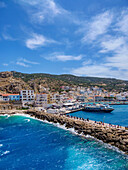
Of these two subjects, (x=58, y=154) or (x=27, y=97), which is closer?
(x=58, y=154)

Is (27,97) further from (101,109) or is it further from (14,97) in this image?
(101,109)

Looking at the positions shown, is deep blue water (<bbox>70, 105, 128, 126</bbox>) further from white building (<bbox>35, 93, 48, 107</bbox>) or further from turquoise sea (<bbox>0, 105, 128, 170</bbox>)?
white building (<bbox>35, 93, 48, 107</bbox>)

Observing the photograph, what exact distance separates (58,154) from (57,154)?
15 cm

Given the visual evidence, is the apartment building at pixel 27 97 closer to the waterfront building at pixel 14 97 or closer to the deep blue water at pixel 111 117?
the waterfront building at pixel 14 97

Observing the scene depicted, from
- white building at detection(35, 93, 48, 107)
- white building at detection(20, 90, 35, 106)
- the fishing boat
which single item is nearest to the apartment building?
white building at detection(20, 90, 35, 106)

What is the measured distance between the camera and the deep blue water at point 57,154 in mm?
15984

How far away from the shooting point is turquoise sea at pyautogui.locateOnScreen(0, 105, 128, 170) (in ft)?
52.4

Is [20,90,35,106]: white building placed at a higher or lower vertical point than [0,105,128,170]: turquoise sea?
higher

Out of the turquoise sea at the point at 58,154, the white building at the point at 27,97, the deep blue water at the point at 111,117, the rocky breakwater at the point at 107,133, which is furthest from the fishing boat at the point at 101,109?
the turquoise sea at the point at 58,154

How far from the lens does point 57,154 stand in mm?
19000

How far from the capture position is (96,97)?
390 ft

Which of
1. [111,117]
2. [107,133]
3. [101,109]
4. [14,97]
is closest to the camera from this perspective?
[107,133]

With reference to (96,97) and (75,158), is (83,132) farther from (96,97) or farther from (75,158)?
(96,97)

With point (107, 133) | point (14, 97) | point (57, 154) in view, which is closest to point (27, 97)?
point (14, 97)
